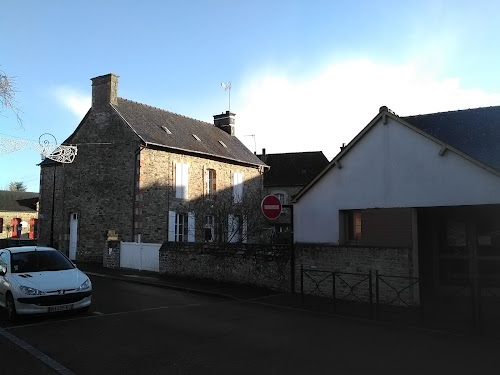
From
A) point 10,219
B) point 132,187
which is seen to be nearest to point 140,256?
point 132,187

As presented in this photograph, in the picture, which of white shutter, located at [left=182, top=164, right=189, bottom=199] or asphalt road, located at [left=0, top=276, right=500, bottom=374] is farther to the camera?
white shutter, located at [left=182, top=164, right=189, bottom=199]

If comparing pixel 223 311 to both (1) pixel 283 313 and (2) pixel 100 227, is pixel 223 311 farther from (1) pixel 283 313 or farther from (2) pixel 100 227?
(2) pixel 100 227

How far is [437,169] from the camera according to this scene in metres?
10.5

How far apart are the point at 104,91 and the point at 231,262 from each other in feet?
47.5

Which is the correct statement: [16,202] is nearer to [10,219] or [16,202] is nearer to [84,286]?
[10,219]

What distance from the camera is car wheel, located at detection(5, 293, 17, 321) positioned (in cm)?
855

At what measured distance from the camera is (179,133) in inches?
1045

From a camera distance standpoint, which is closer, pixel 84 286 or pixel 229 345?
pixel 229 345

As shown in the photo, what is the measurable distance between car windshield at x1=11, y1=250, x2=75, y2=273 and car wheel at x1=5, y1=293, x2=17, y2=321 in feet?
1.94

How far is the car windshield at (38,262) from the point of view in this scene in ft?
30.7

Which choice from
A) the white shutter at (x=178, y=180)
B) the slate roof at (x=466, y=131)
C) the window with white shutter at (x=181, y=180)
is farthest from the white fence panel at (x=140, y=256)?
the slate roof at (x=466, y=131)

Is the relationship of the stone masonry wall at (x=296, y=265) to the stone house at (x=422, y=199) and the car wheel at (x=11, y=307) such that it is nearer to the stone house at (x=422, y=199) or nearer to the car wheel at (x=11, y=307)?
the stone house at (x=422, y=199)

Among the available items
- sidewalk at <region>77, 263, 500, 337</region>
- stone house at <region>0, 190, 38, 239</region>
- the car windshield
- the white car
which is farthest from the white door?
stone house at <region>0, 190, 38, 239</region>

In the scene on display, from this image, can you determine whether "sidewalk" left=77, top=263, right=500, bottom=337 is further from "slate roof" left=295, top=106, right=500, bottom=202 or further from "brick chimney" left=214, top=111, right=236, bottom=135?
"brick chimney" left=214, top=111, right=236, bottom=135
